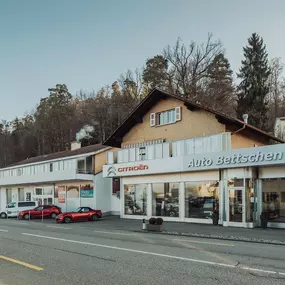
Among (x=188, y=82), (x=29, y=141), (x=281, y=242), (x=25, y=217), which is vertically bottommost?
(x=25, y=217)

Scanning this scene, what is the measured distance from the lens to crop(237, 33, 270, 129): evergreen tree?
4581 centimetres

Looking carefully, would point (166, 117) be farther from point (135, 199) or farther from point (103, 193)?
point (103, 193)

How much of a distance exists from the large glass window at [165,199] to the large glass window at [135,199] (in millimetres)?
1134

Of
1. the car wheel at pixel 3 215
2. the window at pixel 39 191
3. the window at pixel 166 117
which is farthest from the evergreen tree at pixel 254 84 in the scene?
the car wheel at pixel 3 215

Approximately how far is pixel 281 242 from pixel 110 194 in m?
24.5

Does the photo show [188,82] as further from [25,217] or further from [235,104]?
[25,217]

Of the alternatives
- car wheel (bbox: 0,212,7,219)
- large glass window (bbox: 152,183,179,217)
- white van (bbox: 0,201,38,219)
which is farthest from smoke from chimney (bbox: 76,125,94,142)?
large glass window (bbox: 152,183,179,217)

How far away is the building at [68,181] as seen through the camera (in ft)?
121

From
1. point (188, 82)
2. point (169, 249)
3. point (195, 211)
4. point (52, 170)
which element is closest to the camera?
point (169, 249)

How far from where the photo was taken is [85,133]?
6362cm

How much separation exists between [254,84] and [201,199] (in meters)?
26.6

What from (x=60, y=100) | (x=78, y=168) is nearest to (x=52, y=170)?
(x=78, y=168)

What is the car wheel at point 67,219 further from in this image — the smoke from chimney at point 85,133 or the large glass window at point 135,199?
the smoke from chimney at point 85,133

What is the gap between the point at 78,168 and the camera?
38.0 m
